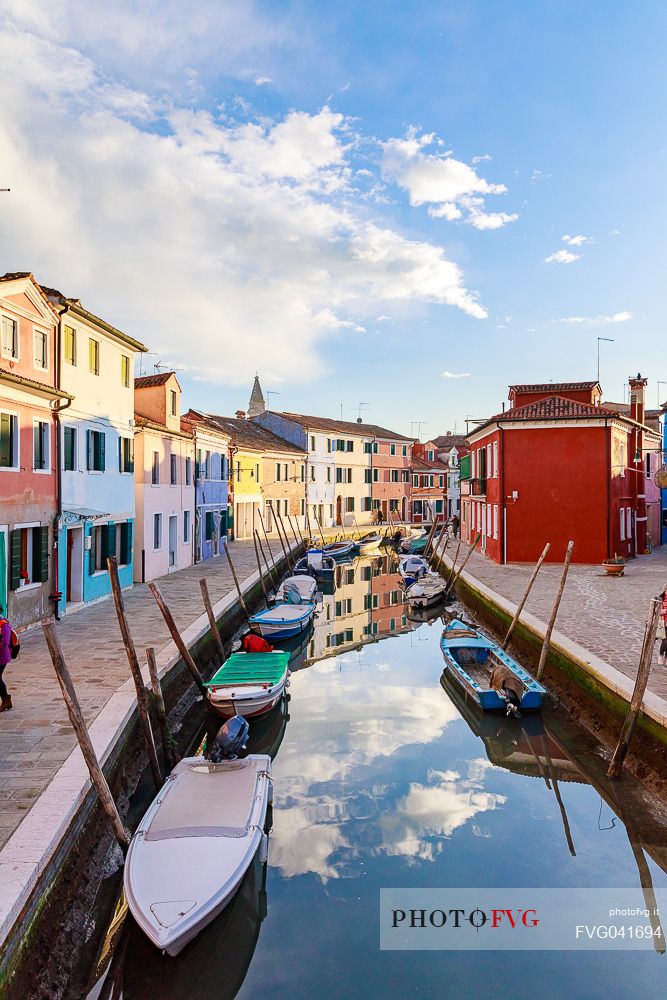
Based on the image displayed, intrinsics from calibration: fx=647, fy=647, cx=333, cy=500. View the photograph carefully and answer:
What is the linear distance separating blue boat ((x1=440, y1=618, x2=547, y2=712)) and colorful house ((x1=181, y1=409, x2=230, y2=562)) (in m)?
16.0

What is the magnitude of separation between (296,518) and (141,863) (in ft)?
140

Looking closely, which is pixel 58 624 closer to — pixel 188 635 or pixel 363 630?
pixel 188 635

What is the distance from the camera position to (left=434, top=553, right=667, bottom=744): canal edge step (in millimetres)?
9422

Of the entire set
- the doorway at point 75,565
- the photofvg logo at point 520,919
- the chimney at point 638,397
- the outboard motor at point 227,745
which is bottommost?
the photofvg logo at point 520,919

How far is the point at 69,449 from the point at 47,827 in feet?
40.9

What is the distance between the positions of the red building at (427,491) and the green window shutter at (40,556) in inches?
1908

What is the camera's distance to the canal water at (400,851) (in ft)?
20.2

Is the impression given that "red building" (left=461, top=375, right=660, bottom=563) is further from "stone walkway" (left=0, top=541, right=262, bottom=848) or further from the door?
the door

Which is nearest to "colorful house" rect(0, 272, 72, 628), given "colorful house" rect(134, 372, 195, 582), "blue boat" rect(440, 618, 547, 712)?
"colorful house" rect(134, 372, 195, 582)

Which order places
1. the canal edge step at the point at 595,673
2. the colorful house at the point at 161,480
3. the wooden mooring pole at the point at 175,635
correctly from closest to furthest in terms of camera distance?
the canal edge step at the point at 595,673, the wooden mooring pole at the point at 175,635, the colorful house at the point at 161,480

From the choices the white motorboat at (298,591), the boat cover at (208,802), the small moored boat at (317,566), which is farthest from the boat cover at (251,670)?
the small moored boat at (317,566)

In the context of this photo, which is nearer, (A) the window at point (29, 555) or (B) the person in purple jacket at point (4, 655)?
(B) the person in purple jacket at point (4, 655)

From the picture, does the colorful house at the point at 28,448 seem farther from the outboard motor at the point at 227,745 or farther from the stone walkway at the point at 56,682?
the outboard motor at the point at 227,745

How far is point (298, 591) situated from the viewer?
2472 cm
